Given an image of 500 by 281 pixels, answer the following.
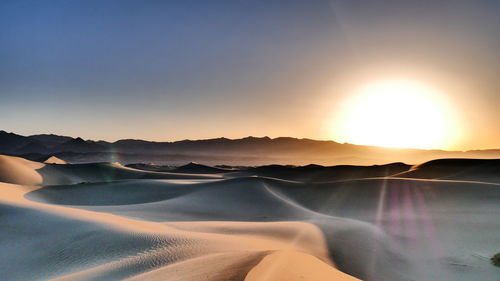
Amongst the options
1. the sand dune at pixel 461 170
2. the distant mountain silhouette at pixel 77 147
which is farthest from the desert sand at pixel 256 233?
the distant mountain silhouette at pixel 77 147

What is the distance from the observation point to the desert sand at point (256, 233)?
5.59 meters

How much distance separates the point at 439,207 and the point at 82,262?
15398mm

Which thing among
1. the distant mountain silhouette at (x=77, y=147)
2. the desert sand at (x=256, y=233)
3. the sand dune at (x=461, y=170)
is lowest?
the desert sand at (x=256, y=233)

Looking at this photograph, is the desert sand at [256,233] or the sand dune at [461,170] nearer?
the desert sand at [256,233]

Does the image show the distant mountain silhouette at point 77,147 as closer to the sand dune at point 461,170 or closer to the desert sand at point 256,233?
the desert sand at point 256,233

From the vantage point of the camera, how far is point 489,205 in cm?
1503

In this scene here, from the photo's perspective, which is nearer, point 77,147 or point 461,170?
point 461,170

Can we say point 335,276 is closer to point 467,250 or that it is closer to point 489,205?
point 467,250

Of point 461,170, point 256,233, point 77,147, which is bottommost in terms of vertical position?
point 256,233

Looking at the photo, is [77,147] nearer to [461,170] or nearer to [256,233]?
[461,170]

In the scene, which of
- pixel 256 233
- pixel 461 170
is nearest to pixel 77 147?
pixel 461 170

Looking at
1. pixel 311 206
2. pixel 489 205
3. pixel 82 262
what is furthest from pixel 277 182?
pixel 82 262

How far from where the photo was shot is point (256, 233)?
9.73 metres

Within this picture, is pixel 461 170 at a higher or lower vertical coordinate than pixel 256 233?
higher
